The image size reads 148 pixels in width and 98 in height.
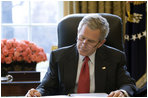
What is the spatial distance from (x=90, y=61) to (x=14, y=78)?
79 cm

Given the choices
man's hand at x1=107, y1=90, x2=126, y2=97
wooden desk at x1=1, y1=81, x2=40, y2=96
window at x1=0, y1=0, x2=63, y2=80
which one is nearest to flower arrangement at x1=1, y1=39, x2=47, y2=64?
wooden desk at x1=1, y1=81, x2=40, y2=96

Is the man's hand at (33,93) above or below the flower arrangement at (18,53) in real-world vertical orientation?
below

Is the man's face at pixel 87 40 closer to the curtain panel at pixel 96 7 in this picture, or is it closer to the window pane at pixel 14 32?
the curtain panel at pixel 96 7

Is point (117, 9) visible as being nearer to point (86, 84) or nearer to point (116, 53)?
point (116, 53)

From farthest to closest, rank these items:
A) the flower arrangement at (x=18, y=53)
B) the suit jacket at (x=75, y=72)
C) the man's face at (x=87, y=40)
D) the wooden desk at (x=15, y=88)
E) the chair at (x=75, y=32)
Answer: the flower arrangement at (x=18, y=53) → the chair at (x=75, y=32) → the wooden desk at (x=15, y=88) → the suit jacket at (x=75, y=72) → the man's face at (x=87, y=40)

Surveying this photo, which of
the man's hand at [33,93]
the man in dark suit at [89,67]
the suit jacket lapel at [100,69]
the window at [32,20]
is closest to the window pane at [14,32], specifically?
the window at [32,20]

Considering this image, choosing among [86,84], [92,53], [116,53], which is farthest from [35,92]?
[116,53]

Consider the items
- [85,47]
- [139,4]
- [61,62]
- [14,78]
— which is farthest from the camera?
[139,4]

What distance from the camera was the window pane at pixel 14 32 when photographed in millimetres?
3957

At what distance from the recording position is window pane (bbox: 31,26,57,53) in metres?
4.02

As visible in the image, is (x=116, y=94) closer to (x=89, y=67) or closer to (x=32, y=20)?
(x=89, y=67)

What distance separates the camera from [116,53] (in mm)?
2117

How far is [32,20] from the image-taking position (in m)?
4.00

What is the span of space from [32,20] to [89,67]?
214 cm
